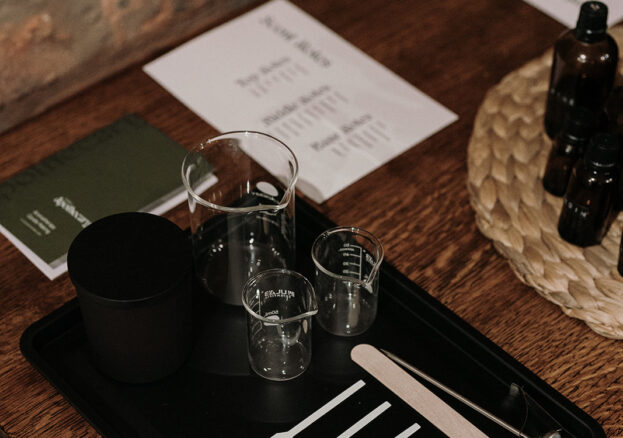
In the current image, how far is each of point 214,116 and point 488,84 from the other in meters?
0.39

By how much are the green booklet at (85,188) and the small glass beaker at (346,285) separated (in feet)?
0.80

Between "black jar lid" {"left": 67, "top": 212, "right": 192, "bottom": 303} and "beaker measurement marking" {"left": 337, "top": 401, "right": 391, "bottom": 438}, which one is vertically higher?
"black jar lid" {"left": 67, "top": 212, "right": 192, "bottom": 303}

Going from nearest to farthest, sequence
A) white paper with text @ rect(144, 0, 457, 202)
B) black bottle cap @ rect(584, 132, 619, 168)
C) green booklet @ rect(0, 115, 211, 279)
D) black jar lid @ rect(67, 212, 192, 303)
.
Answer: black jar lid @ rect(67, 212, 192, 303) < black bottle cap @ rect(584, 132, 619, 168) < green booklet @ rect(0, 115, 211, 279) < white paper with text @ rect(144, 0, 457, 202)

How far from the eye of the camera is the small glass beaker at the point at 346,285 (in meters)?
0.87

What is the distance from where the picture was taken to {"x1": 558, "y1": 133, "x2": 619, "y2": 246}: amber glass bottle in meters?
0.87

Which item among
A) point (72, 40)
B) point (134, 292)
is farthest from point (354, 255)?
point (72, 40)

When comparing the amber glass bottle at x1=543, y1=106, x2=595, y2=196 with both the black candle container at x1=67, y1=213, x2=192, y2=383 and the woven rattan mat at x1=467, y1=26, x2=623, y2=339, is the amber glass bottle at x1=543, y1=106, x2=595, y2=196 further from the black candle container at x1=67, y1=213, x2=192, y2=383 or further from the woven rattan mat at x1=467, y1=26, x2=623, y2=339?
the black candle container at x1=67, y1=213, x2=192, y2=383

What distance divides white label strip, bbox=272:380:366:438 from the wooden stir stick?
2 centimetres

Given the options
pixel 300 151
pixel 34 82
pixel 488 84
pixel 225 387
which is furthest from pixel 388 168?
pixel 34 82

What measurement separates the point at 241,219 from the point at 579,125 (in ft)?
1.28

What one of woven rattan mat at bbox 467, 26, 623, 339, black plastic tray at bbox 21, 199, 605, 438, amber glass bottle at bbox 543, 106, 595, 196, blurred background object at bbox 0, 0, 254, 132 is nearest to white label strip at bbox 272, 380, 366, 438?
black plastic tray at bbox 21, 199, 605, 438

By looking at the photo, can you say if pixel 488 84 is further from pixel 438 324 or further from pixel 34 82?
pixel 34 82

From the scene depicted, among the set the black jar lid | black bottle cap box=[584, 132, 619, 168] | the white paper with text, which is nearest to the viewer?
the black jar lid

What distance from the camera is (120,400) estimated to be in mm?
823
